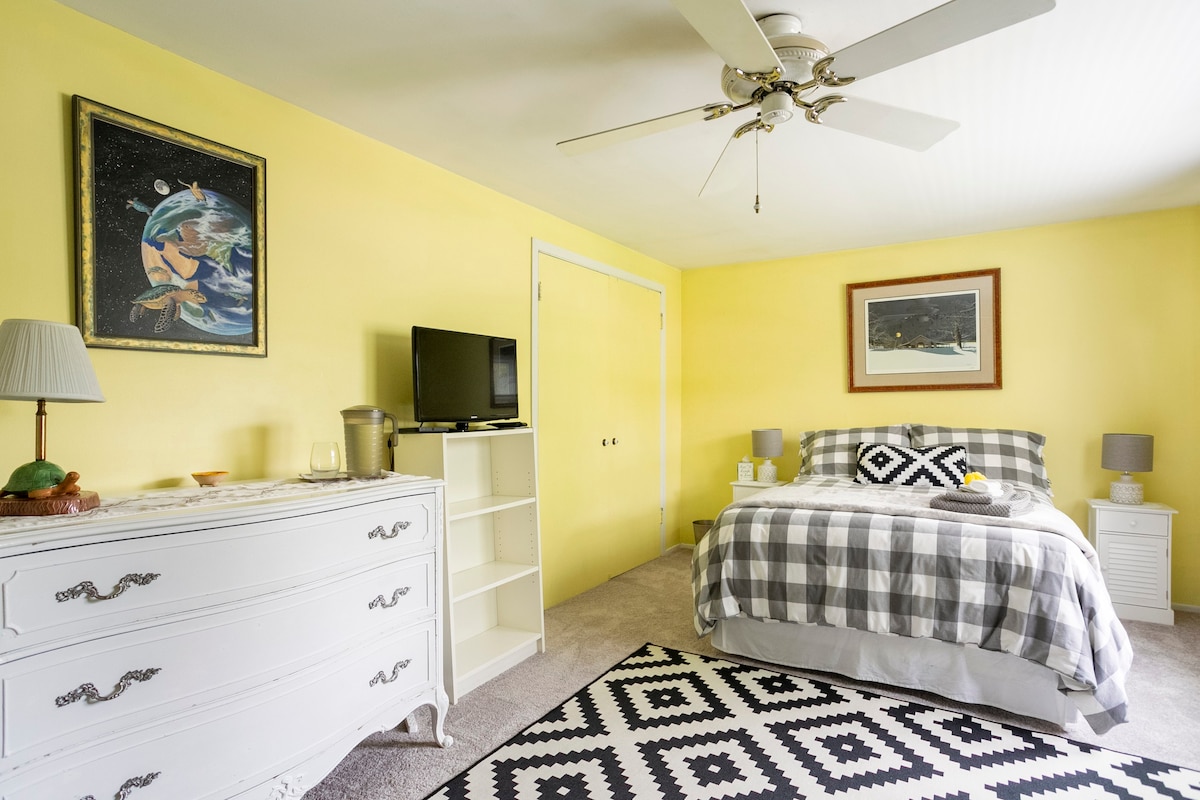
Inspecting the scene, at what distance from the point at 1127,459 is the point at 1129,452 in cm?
4

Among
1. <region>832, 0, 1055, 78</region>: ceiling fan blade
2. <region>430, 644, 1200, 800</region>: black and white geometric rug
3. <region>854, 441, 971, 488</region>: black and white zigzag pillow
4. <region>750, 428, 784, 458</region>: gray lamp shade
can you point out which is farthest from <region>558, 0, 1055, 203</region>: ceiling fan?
<region>750, 428, 784, 458</region>: gray lamp shade

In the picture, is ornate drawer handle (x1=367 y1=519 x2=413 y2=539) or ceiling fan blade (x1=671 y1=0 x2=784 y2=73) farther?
ornate drawer handle (x1=367 y1=519 x2=413 y2=539)

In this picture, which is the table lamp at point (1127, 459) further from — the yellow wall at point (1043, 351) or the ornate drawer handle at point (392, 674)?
the ornate drawer handle at point (392, 674)

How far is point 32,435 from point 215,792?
1.07 m

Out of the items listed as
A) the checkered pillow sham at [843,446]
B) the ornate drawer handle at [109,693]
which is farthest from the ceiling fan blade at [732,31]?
the checkered pillow sham at [843,446]

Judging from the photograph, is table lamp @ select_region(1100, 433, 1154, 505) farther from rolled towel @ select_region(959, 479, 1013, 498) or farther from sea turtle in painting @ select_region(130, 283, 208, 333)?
sea turtle in painting @ select_region(130, 283, 208, 333)

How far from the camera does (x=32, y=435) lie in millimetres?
1699

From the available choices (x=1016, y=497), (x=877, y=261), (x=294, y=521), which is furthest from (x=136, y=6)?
(x=877, y=261)

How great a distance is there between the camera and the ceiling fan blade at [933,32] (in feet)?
4.53

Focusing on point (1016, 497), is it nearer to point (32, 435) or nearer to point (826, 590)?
point (826, 590)

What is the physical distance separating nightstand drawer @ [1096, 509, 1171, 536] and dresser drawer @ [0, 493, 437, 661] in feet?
12.7

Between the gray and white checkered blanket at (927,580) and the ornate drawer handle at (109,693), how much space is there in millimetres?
2118

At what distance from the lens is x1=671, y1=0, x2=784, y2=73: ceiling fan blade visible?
1374 mm

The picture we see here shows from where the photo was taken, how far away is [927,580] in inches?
96.6
